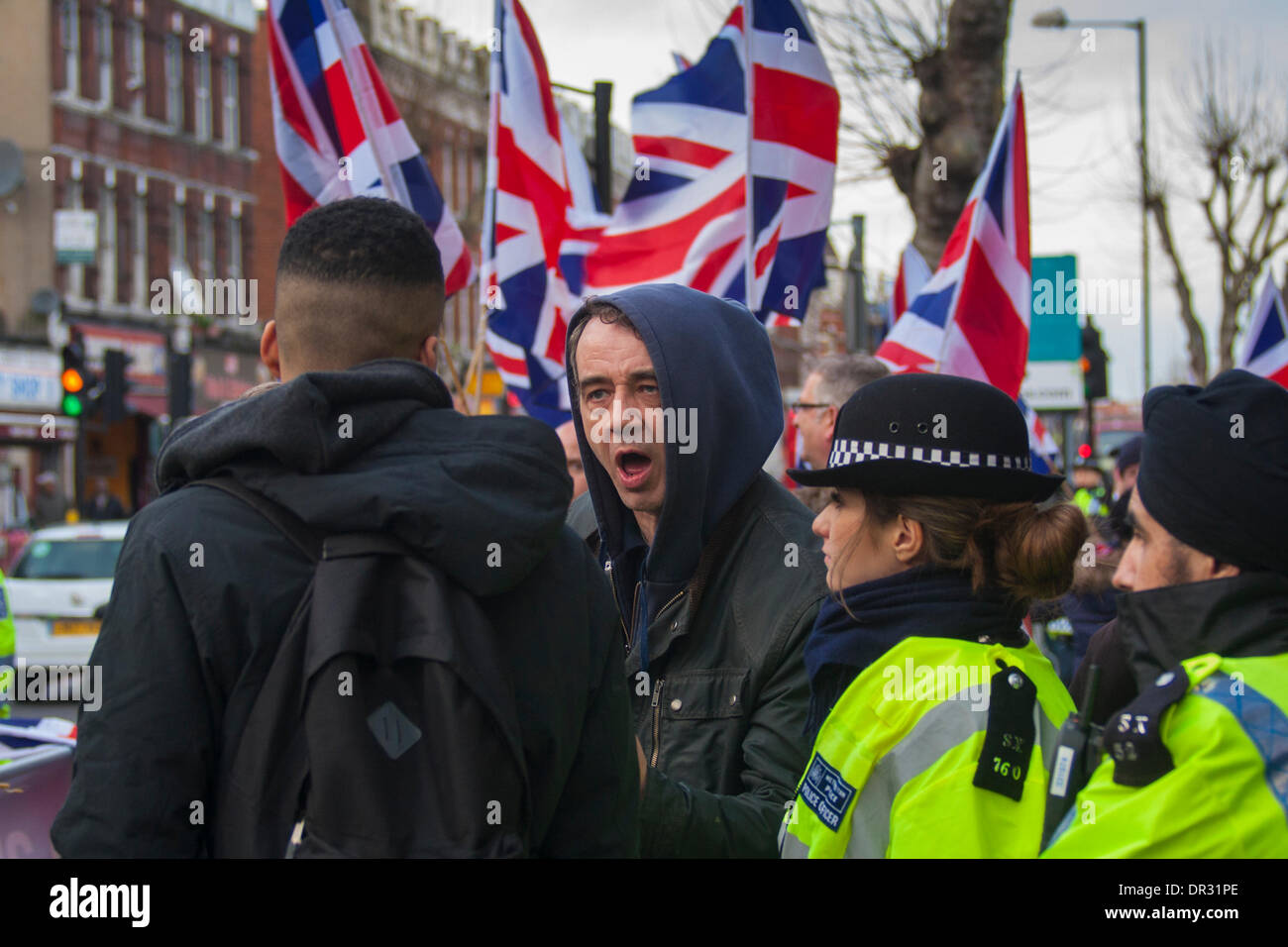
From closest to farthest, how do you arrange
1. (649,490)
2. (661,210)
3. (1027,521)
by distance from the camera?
(1027,521) → (649,490) → (661,210)

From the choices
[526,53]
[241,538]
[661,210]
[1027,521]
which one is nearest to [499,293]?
[661,210]

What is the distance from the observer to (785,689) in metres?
2.78

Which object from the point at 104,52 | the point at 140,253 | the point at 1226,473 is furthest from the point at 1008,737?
the point at 104,52

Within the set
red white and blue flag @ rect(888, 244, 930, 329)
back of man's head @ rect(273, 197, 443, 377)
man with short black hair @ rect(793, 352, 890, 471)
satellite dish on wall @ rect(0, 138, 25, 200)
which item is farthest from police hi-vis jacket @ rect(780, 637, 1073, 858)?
satellite dish on wall @ rect(0, 138, 25, 200)

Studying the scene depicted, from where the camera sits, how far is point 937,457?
8.80ft

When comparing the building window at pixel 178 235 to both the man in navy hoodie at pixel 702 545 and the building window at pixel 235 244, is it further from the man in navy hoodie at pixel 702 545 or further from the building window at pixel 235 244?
the man in navy hoodie at pixel 702 545

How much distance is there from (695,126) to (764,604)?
17.0 ft

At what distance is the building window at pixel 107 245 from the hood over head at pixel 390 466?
105 ft

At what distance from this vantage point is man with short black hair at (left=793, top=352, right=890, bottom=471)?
20.4 ft

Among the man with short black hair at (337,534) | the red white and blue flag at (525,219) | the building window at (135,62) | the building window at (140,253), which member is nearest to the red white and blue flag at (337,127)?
the red white and blue flag at (525,219)

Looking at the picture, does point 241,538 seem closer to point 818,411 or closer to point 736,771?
point 736,771

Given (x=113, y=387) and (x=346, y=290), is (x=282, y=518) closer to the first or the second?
(x=346, y=290)

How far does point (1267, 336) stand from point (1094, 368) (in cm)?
1032

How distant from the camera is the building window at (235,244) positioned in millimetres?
35938
